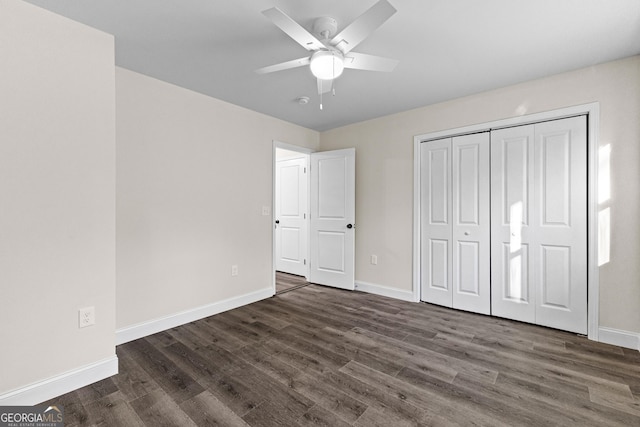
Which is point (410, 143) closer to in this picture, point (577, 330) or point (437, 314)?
point (437, 314)

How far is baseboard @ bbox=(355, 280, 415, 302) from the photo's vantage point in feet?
11.9

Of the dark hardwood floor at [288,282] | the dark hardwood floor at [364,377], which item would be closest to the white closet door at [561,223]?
the dark hardwood floor at [364,377]

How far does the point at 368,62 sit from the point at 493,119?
1.92 metres

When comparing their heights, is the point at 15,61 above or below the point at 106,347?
above

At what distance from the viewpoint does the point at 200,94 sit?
3.05 m

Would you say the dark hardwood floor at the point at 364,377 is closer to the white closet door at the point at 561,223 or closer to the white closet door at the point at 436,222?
the white closet door at the point at 561,223

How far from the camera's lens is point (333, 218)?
4230 millimetres

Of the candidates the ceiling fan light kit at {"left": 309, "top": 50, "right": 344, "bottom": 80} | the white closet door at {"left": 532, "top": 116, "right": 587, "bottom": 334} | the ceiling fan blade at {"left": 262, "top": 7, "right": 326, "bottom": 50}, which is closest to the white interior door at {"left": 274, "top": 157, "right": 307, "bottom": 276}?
the ceiling fan light kit at {"left": 309, "top": 50, "right": 344, "bottom": 80}

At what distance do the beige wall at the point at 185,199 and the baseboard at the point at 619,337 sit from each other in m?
3.41

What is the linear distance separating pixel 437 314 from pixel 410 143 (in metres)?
2.07

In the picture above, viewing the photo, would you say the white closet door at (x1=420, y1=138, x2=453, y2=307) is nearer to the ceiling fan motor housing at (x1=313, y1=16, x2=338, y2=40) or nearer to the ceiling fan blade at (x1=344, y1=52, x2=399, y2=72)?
the ceiling fan blade at (x1=344, y1=52, x2=399, y2=72)

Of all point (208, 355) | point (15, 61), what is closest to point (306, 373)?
point (208, 355)

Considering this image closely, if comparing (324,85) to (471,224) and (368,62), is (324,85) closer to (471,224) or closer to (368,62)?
(368,62)

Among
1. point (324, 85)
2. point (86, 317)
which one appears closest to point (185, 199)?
point (86, 317)
